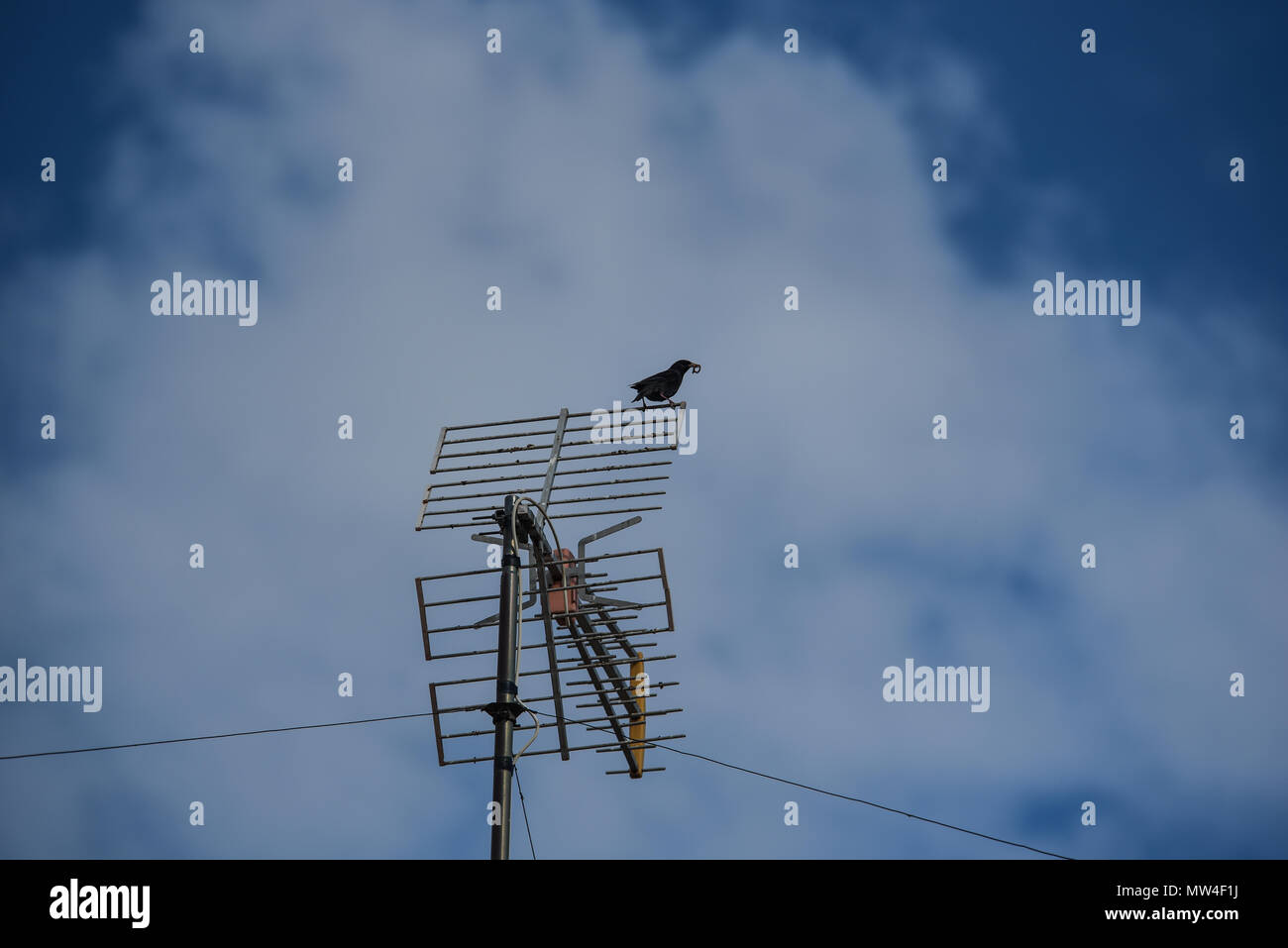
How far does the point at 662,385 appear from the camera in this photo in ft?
52.1

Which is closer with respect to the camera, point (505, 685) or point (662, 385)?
point (505, 685)

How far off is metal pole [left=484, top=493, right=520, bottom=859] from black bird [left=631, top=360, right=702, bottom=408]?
320 cm

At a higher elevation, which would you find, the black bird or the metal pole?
the black bird

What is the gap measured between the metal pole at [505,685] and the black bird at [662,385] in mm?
3201

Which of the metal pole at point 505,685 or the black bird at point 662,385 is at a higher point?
the black bird at point 662,385

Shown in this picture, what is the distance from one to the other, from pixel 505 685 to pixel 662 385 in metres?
4.72

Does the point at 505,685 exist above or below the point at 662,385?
below

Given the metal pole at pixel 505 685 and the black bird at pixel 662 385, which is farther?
the black bird at pixel 662 385

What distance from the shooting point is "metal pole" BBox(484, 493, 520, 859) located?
11.7m

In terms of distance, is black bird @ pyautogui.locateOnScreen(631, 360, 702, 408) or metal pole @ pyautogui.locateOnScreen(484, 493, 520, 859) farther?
black bird @ pyautogui.locateOnScreen(631, 360, 702, 408)

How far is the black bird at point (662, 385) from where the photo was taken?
52.0 feet

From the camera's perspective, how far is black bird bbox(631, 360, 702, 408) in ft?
52.0
